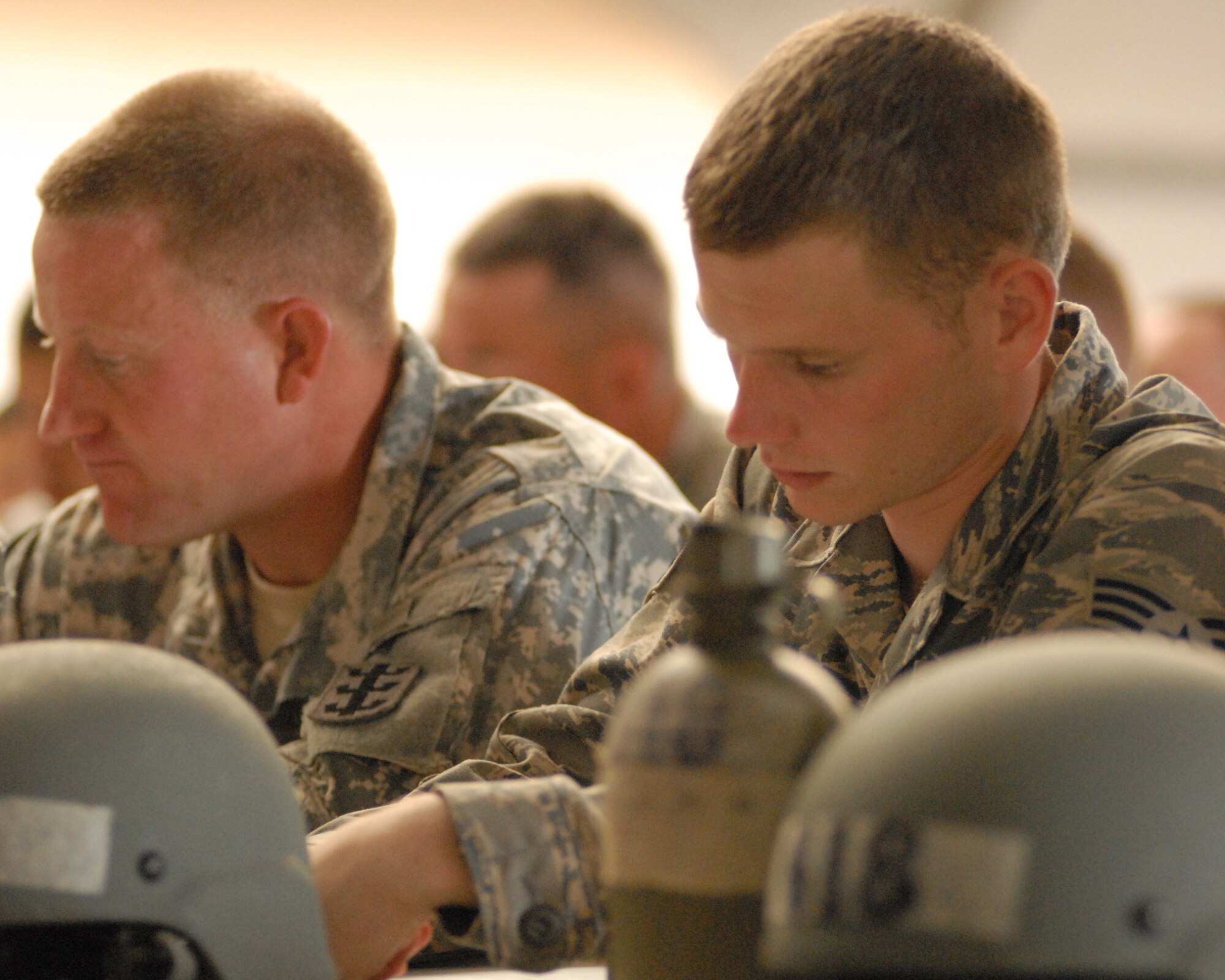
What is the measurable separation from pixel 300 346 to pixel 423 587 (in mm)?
318

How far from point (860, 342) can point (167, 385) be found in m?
0.84

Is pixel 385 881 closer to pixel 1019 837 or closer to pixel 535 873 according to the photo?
pixel 535 873

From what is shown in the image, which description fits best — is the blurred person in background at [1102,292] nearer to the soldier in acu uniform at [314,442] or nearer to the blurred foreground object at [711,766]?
the soldier in acu uniform at [314,442]

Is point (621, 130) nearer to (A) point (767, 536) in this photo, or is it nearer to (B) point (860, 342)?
(B) point (860, 342)

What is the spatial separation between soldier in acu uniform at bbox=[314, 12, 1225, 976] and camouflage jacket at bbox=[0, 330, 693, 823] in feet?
1.01

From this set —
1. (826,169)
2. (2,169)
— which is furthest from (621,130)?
(826,169)

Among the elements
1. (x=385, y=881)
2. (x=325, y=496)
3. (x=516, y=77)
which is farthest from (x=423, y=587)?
(x=516, y=77)

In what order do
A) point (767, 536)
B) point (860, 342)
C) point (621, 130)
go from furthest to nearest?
point (621, 130), point (860, 342), point (767, 536)

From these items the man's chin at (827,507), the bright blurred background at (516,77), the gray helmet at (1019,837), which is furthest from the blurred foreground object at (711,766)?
the bright blurred background at (516,77)

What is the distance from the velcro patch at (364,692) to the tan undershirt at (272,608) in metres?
0.26

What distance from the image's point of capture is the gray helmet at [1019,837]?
58 centimetres

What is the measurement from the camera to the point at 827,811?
61 cm

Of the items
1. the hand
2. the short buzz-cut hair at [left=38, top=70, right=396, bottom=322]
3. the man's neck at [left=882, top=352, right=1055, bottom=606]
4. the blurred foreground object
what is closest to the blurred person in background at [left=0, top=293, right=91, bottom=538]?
the short buzz-cut hair at [left=38, top=70, right=396, bottom=322]

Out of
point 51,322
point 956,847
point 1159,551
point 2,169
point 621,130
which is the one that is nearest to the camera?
point 956,847
